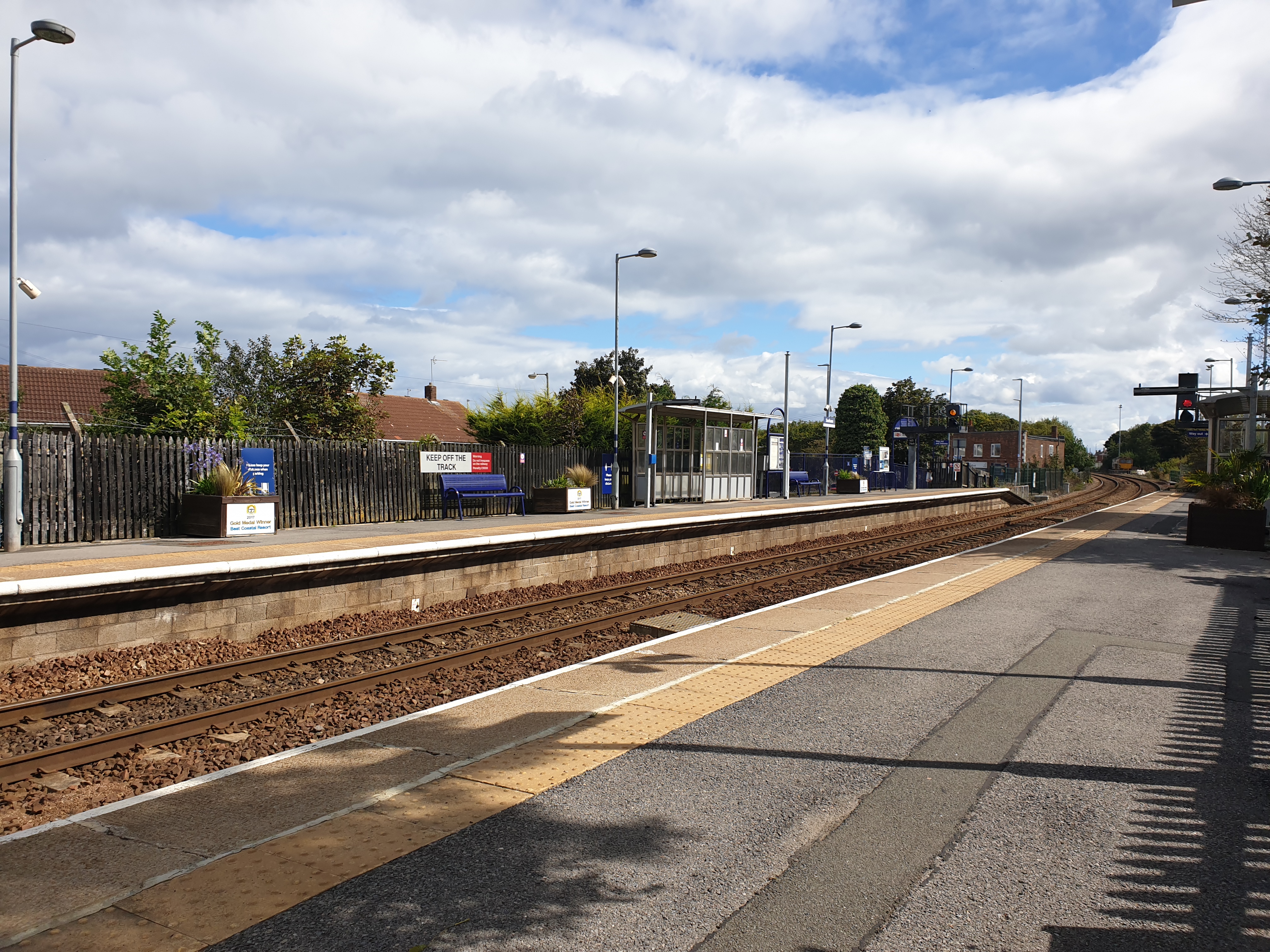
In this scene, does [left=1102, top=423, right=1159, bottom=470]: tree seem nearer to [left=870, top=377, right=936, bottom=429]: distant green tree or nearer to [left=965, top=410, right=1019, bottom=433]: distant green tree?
[left=965, top=410, right=1019, bottom=433]: distant green tree

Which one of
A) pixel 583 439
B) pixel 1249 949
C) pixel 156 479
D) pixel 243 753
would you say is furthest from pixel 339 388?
pixel 1249 949

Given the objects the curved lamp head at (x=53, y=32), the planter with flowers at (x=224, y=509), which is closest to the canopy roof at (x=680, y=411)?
the planter with flowers at (x=224, y=509)

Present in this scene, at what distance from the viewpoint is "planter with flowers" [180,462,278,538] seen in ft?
45.6

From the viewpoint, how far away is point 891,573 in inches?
563

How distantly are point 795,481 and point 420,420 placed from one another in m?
27.0

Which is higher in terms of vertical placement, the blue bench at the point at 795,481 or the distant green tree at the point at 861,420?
the distant green tree at the point at 861,420

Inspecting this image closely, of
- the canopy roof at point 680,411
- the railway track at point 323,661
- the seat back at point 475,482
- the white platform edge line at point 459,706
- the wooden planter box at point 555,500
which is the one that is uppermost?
the canopy roof at point 680,411

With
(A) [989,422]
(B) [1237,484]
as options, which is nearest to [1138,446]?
(A) [989,422]

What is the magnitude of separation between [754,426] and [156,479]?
19746mm

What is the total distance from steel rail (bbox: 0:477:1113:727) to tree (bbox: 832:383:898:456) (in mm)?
55655

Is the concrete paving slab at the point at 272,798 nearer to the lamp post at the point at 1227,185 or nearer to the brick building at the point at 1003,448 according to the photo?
the lamp post at the point at 1227,185

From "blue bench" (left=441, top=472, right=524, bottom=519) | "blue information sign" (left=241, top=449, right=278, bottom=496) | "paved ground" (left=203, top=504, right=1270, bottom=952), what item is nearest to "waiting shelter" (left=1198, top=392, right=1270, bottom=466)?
"blue bench" (left=441, top=472, right=524, bottom=519)

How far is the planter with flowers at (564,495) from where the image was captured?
70.9 feet

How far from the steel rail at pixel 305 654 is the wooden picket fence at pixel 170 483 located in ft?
20.9
